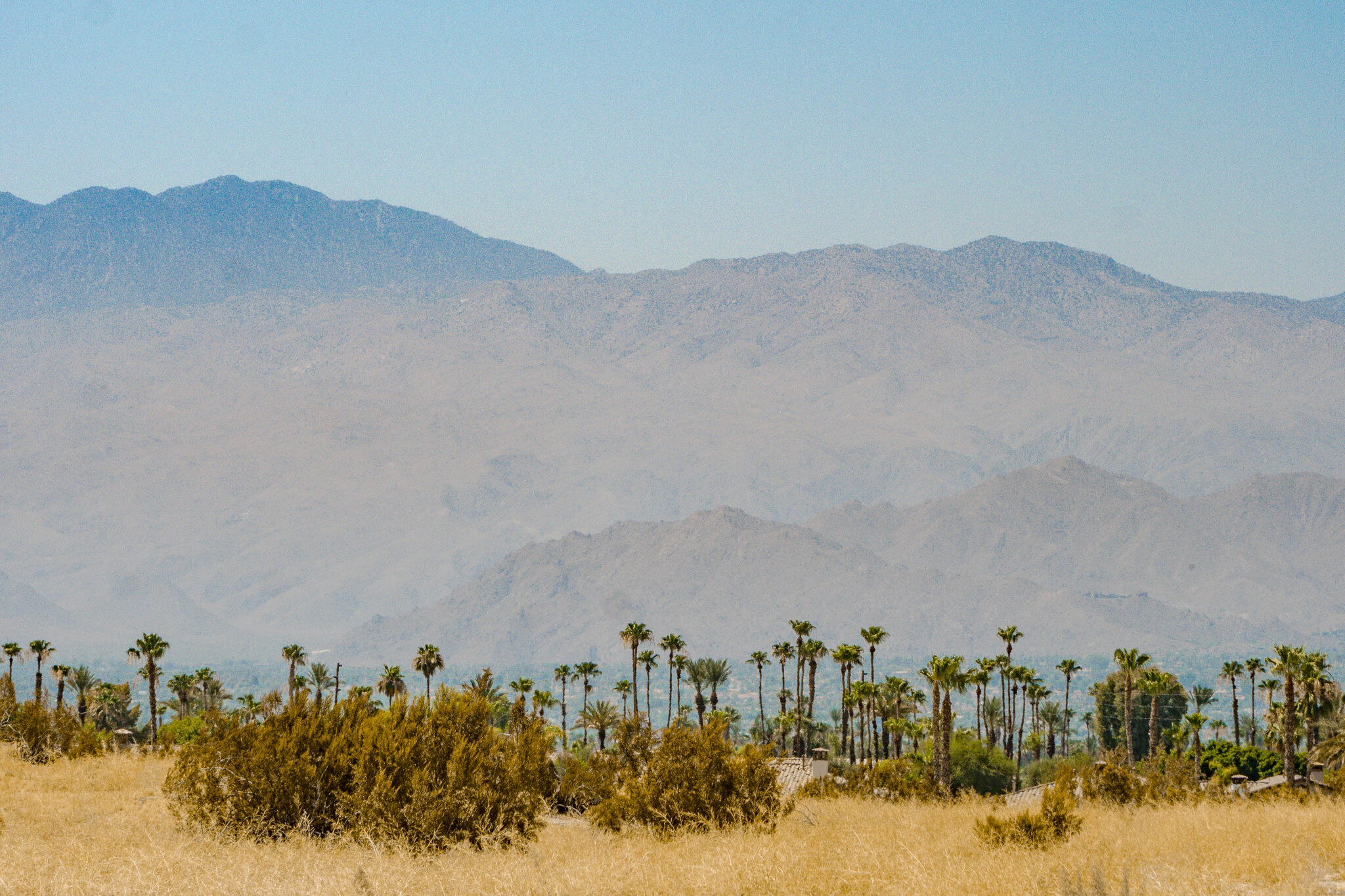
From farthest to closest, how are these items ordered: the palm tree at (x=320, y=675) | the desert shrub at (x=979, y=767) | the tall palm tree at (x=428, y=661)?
1. the palm tree at (x=320, y=675)
2. the tall palm tree at (x=428, y=661)
3. the desert shrub at (x=979, y=767)

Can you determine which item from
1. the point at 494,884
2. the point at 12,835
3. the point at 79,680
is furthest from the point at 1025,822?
the point at 79,680

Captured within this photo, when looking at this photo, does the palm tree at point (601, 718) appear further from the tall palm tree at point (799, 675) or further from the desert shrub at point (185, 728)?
the desert shrub at point (185, 728)

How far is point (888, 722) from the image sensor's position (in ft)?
319

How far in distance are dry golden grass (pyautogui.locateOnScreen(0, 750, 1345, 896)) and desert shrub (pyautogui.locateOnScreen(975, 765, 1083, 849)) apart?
1.13ft

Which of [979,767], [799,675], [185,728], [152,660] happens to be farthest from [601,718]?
[152,660]

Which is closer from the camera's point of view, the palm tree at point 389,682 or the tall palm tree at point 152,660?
the tall palm tree at point 152,660

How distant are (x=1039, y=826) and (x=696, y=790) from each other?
22.4ft

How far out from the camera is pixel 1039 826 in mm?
23750

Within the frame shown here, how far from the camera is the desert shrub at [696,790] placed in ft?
84.2

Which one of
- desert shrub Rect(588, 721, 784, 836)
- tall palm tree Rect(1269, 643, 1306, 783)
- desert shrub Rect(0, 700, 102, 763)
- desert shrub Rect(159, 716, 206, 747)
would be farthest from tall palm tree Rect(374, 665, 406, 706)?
desert shrub Rect(588, 721, 784, 836)

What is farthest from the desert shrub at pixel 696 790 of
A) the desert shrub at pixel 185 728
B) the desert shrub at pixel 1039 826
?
the desert shrub at pixel 185 728

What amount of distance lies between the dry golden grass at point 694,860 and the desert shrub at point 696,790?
0.79 m

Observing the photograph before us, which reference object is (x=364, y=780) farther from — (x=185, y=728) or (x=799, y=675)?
(x=799, y=675)

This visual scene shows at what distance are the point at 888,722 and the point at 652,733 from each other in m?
68.4
